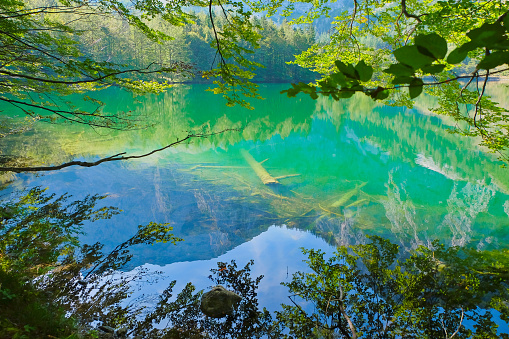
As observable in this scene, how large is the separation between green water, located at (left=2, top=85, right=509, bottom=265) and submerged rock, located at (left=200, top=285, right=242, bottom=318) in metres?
1.87

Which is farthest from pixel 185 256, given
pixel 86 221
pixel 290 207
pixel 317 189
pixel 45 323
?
pixel 317 189

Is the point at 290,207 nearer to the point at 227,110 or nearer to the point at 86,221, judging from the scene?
the point at 86,221

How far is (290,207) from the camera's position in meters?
9.47

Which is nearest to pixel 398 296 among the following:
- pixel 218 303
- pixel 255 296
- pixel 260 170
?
pixel 255 296

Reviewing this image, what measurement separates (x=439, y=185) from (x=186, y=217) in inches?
448

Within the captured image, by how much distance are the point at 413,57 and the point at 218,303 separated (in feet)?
15.6

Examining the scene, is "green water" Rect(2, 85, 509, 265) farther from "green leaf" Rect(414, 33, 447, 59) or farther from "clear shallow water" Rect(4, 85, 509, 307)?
"green leaf" Rect(414, 33, 447, 59)

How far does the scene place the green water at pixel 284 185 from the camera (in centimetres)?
782

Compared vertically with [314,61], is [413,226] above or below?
below

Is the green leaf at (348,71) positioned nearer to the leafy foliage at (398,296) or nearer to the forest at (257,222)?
the forest at (257,222)

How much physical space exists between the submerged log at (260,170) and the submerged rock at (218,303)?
272 inches

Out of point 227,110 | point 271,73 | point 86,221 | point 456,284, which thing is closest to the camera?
point 456,284

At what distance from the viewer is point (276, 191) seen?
35.3ft

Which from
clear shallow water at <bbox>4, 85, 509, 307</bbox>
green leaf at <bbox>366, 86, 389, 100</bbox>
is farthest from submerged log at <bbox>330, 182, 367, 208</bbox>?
green leaf at <bbox>366, 86, 389, 100</bbox>
